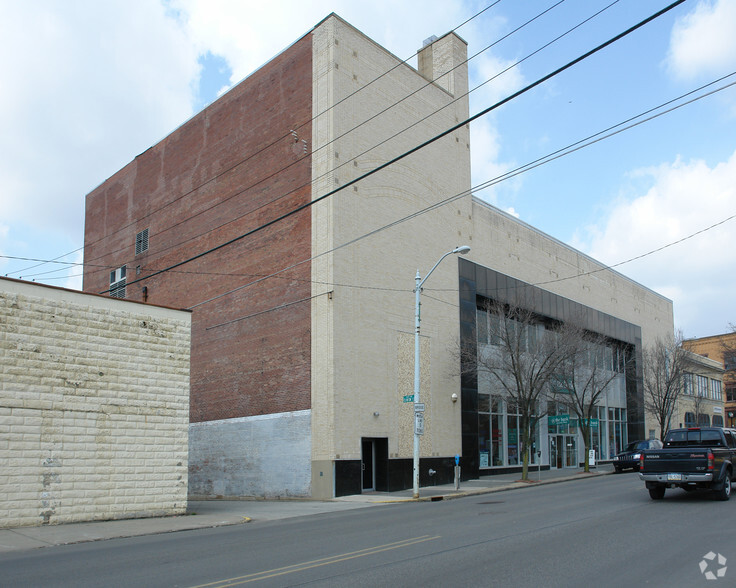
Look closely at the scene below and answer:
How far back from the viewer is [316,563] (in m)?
10.0

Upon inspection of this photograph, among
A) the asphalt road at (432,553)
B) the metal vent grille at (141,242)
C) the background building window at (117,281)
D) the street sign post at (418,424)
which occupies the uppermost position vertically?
the metal vent grille at (141,242)

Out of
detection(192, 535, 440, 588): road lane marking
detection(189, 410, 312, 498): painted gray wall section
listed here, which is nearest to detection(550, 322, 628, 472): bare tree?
detection(189, 410, 312, 498): painted gray wall section

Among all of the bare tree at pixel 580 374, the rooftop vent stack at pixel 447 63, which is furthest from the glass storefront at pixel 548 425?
the rooftop vent stack at pixel 447 63

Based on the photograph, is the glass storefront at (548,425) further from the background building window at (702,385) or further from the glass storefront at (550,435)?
the background building window at (702,385)

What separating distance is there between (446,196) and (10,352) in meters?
21.4

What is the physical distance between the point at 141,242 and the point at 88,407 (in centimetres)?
2297

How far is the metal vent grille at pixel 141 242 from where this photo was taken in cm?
3922

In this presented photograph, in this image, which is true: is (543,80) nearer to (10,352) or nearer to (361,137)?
(10,352)

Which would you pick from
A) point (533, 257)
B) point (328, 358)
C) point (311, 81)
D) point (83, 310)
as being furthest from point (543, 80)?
point (533, 257)

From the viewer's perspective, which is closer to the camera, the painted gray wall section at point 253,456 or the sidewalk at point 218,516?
the sidewalk at point 218,516

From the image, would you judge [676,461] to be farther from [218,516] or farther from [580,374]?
[580,374]

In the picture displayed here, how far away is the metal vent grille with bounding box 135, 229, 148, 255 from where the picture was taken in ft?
129

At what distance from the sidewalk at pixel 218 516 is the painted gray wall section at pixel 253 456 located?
35.0 inches

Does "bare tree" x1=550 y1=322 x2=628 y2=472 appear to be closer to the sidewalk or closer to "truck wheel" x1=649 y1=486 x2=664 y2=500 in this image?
the sidewalk
